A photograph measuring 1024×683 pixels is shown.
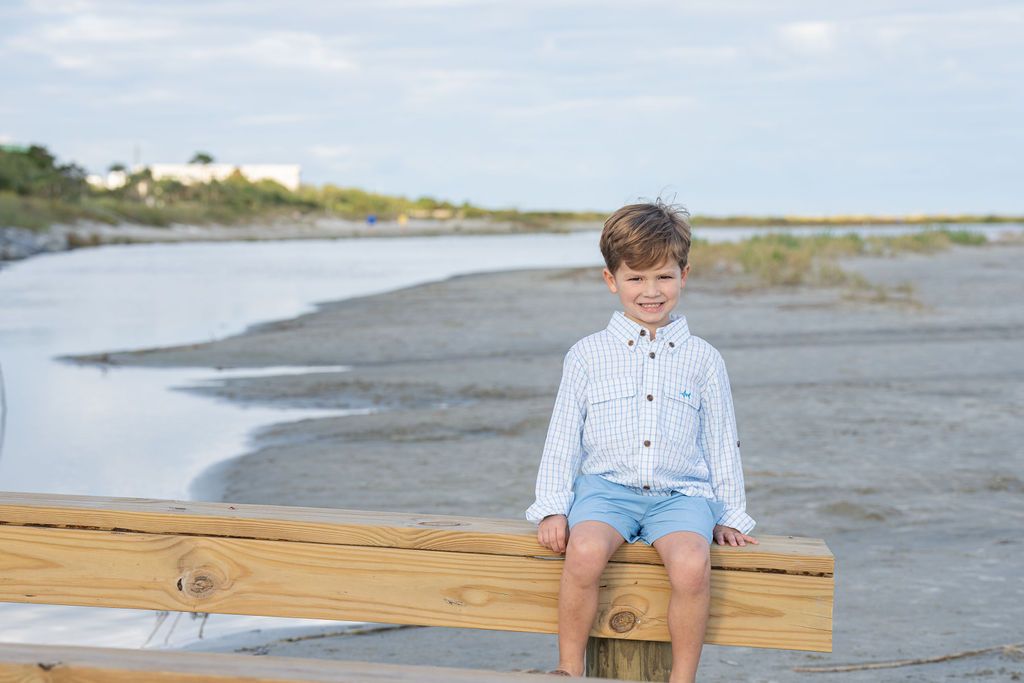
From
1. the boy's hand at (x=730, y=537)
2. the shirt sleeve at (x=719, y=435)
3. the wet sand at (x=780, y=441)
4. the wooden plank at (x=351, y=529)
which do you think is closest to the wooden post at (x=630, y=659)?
the wooden plank at (x=351, y=529)

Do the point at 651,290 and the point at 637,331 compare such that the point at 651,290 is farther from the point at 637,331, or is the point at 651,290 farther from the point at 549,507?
the point at 549,507

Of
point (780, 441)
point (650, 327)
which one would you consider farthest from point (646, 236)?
point (780, 441)

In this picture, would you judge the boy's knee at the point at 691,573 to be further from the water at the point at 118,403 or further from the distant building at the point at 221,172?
the distant building at the point at 221,172

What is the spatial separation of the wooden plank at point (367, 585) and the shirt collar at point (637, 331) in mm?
674

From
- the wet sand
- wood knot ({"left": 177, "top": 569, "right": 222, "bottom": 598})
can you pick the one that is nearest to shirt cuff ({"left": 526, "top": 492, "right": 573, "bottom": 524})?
wood knot ({"left": 177, "top": 569, "right": 222, "bottom": 598})

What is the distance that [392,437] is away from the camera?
9562 millimetres

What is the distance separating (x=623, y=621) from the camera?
279 cm

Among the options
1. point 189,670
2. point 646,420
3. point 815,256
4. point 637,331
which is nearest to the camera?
point 189,670

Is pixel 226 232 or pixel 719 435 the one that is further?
pixel 226 232

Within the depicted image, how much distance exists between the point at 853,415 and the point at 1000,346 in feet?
18.5

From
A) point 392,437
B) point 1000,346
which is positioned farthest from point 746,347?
point 392,437

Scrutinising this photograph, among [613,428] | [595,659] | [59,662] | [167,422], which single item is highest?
[613,428]

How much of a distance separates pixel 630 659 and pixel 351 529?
0.72 meters

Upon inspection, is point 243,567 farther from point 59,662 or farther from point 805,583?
point 805,583
